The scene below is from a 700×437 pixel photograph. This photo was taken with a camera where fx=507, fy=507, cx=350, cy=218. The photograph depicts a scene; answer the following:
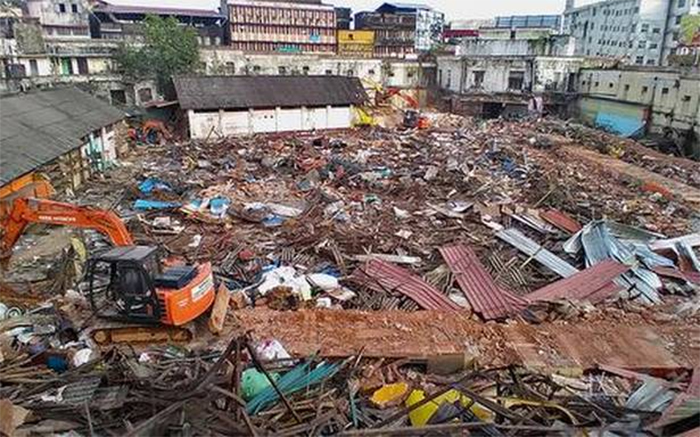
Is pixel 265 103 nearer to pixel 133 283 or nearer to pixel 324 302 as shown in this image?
pixel 324 302

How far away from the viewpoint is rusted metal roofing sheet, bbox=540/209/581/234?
50.9 feet

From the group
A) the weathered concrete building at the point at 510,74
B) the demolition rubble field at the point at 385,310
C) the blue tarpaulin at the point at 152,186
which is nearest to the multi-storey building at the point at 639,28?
the weathered concrete building at the point at 510,74

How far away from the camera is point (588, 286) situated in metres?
12.1

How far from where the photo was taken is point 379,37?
6097 cm

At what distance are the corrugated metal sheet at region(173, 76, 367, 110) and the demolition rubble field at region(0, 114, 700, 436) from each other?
10445 millimetres

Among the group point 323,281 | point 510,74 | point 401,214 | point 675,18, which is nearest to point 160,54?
point 401,214

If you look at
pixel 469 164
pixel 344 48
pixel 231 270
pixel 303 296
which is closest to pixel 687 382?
A: pixel 303 296

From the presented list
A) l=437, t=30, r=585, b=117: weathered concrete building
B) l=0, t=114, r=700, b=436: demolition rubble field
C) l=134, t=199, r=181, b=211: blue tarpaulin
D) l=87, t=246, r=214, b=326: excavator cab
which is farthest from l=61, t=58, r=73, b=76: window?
l=87, t=246, r=214, b=326: excavator cab

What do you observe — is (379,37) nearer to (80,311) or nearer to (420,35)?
(420,35)

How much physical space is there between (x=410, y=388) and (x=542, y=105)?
39952 millimetres

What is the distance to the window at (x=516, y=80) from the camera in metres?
43.7

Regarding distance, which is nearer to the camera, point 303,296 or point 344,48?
point 303,296

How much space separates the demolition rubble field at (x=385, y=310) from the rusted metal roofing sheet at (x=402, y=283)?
2.5 inches

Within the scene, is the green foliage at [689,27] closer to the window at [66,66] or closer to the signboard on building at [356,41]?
the signboard on building at [356,41]
